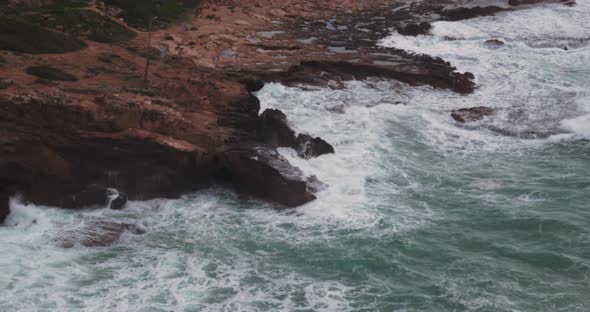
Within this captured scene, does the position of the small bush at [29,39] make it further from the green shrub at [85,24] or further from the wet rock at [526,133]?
the wet rock at [526,133]

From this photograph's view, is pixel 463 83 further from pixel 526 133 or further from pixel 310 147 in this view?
pixel 310 147

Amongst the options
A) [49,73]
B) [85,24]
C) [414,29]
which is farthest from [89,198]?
[414,29]

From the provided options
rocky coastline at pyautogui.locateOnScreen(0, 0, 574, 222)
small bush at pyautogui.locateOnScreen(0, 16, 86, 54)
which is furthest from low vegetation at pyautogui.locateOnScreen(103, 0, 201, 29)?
small bush at pyautogui.locateOnScreen(0, 16, 86, 54)

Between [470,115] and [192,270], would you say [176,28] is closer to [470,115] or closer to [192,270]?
[470,115]

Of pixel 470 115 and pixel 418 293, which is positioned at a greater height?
pixel 470 115

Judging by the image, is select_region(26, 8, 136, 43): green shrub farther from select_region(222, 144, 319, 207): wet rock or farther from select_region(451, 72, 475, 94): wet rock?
select_region(451, 72, 475, 94): wet rock

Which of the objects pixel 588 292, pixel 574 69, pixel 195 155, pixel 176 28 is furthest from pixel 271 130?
pixel 574 69

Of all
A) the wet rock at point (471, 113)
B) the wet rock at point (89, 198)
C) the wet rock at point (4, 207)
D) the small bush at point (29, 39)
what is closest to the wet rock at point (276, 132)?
the wet rock at point (89, 198)
